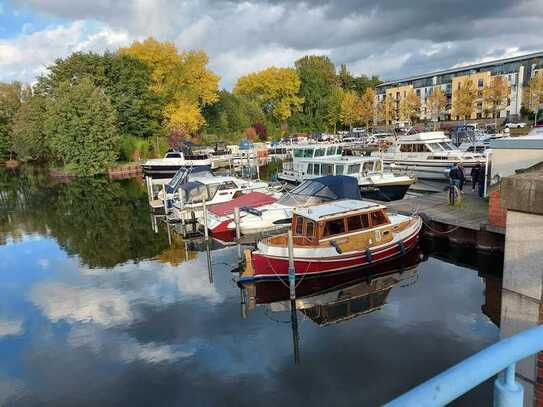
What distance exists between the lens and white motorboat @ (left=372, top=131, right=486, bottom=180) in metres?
30.0

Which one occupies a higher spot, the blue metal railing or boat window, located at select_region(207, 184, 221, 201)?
the blue metal railing

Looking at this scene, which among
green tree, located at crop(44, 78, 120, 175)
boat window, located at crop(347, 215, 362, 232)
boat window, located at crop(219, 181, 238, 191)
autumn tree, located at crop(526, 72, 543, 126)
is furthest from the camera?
autumn tree, located at crop(526, 72, 543, 126)

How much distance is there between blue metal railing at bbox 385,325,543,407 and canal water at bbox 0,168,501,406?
7.51 meters

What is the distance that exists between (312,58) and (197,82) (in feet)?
166

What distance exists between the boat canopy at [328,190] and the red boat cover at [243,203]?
1.18 meters

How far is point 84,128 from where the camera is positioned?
161 feet

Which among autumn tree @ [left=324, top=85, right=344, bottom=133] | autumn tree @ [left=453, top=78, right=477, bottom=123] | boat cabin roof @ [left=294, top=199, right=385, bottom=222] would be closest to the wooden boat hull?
boat cabin roof @ [left=294, top=199, right=385, bottom=222]

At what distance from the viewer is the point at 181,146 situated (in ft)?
183

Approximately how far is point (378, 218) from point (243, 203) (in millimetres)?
8606

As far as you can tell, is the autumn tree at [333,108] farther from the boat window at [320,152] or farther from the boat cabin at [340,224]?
the boat cabin at [340,224]

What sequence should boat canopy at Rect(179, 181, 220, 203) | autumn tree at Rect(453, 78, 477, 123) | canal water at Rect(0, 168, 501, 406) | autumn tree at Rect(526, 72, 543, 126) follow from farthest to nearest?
autumn tree at Rect(453, 78, 477, 123), autumn tree at Rect(526, 72, 543, 126), boat canopy at Rect(179, 181, 220, 203), canal water at Rect(0, 168, 501, 406)

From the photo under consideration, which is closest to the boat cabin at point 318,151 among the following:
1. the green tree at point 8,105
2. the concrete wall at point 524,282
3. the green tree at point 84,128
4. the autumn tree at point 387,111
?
the green tree at point 84,128

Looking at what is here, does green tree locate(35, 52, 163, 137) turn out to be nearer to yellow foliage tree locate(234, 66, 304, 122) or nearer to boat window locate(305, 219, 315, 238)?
yellow foliage tree locate(234, 66, 304, 122)

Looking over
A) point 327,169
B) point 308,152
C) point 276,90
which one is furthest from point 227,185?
point 276,90
